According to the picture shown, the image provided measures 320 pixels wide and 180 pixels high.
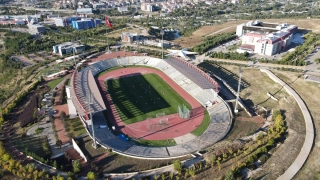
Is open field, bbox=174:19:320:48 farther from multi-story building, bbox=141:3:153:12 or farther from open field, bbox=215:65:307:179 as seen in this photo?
multi-story building, bbox=141:3:153:12

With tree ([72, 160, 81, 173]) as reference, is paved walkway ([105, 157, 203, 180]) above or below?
below

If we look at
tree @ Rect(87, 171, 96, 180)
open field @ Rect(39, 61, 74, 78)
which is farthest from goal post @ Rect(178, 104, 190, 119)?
open field @ Rect(39, 61, 74, 78)

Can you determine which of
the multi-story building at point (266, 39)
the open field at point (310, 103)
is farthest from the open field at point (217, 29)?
the open field at point (310, 103)

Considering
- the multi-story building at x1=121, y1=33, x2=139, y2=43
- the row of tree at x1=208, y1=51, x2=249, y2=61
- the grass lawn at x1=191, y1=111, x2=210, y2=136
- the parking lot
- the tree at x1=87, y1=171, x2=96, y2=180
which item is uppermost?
the multi-story building at x1=121, y1=33, x2=139, y2=43

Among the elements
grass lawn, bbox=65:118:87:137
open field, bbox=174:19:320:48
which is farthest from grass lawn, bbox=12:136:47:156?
open field, bbox=174:19:320:48

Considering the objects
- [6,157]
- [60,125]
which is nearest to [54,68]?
[60,125]

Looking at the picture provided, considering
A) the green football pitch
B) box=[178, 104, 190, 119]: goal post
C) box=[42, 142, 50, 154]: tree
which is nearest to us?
box=[42, 142, 50, 154]: tree

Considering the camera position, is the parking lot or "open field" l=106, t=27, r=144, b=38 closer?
the parking lot

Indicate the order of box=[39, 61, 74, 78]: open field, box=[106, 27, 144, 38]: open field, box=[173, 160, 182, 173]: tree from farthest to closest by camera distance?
box=[106, 27, 144, 38]: open field < box=[39, 61, 74, 78]: open field < box=[173, 160, 182, 173]: tree
